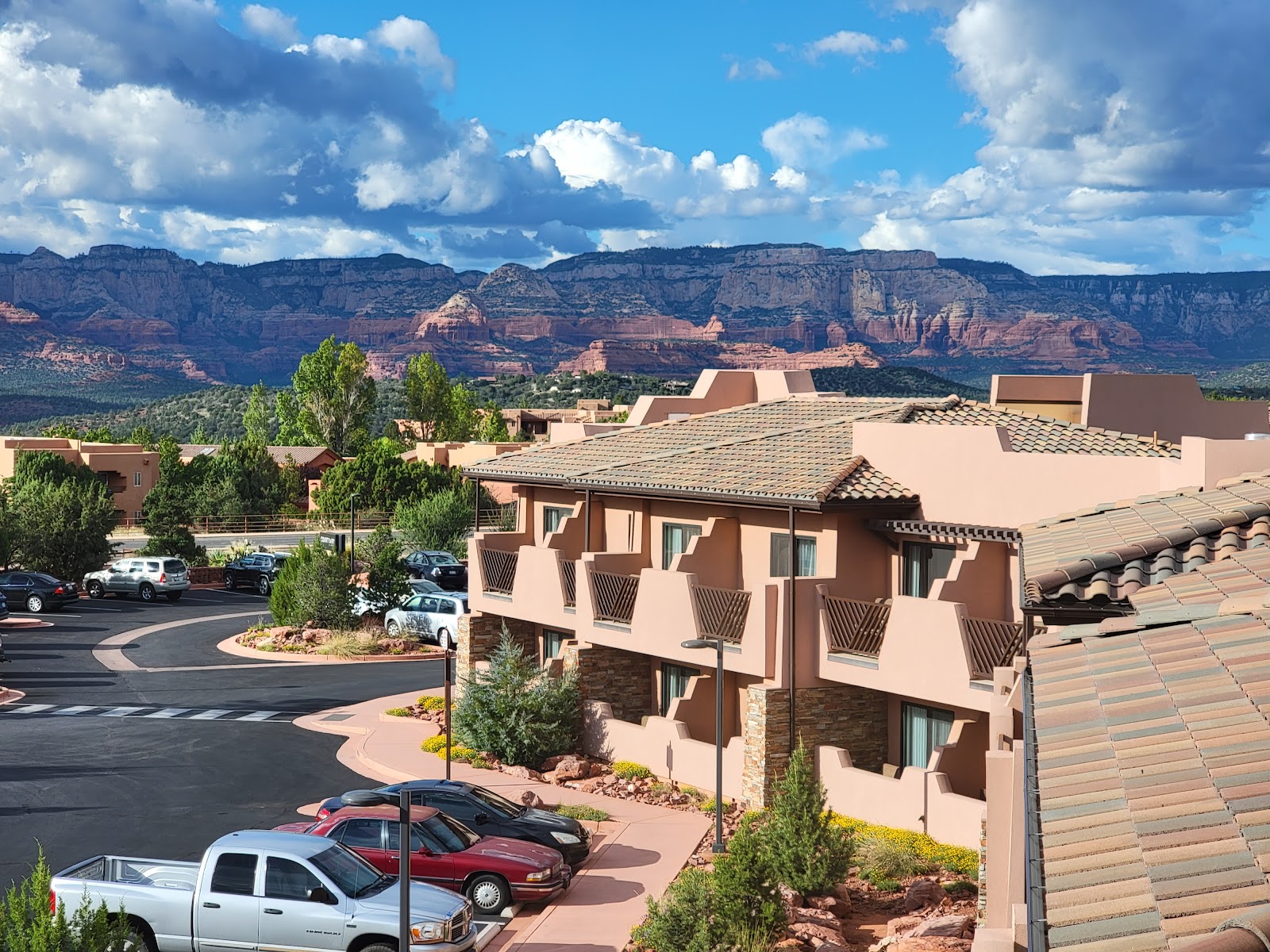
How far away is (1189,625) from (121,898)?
12291 mm

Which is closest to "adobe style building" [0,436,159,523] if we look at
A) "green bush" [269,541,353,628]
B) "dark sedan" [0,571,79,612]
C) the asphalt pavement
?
"dark sedan" [0,571,79,612]

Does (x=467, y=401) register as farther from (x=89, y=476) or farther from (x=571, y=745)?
(x=571, y=745)

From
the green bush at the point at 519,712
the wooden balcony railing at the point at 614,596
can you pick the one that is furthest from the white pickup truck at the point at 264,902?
the wooden balcony railing at the point at 614,596

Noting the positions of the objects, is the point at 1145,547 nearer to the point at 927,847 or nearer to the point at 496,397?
the point at 927,847

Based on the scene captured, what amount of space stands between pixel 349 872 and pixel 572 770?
9.98m

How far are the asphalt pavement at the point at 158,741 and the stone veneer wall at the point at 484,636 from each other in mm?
3791

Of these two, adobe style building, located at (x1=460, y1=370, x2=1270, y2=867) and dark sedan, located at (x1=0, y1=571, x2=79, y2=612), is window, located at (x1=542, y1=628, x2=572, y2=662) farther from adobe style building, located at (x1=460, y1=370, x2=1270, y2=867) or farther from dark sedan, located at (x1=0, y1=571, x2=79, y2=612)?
dark sedan, located at (x1=0, y1=571, x2=79, y2=612)

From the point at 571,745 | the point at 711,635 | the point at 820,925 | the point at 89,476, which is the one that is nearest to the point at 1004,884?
the point at 820,925

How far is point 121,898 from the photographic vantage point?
1559 cm

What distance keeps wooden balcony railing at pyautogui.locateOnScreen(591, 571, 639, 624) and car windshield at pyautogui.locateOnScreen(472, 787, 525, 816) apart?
641 centimetres

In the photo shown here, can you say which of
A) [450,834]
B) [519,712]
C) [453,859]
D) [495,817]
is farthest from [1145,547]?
[519,712]

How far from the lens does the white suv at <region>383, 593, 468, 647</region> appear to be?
42.4 metres

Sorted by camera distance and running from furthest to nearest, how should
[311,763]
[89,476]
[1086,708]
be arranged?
1. [89,476]
2. [311,763]
3. [1086,708]

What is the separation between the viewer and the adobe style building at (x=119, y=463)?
7825cm
